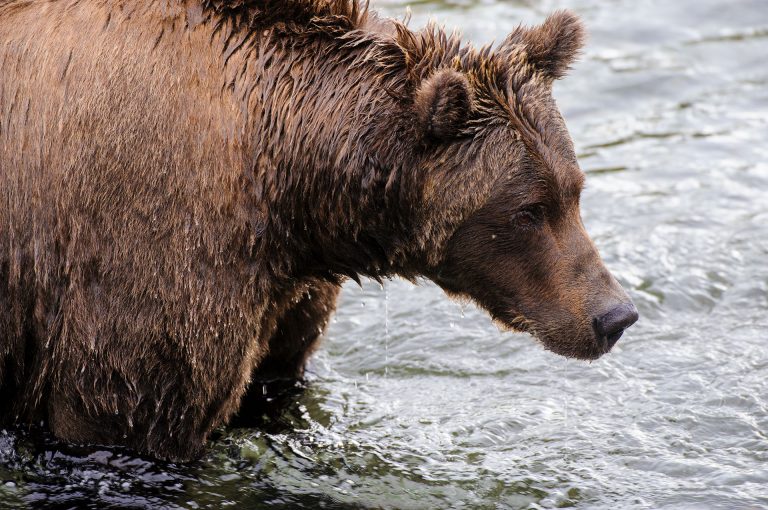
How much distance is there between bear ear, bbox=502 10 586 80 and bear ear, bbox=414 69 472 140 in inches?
24.4

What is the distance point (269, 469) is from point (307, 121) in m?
2.01

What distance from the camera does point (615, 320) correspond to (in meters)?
5.67

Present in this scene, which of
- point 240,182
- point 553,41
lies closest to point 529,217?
point 553,41

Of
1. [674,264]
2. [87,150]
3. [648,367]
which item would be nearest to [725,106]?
[674,264]

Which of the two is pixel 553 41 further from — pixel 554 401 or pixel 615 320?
pixel 554 401

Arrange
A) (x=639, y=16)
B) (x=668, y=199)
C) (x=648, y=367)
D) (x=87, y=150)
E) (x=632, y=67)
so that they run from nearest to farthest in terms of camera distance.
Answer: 1. (x=87, y=150)
2. (x=648, y=367)
3. (x=668, y=199)
4. (x=632, y=67)
5. (x=639, y=16)

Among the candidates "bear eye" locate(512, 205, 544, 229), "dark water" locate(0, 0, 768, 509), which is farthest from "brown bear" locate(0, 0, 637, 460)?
"dark water" locate(0, 0, 768, 509)

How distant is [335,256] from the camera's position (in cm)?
593

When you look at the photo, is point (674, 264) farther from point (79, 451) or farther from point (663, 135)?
point (79, 451)

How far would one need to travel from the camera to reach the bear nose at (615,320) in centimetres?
567

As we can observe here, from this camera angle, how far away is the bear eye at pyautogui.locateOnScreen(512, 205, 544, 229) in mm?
5644

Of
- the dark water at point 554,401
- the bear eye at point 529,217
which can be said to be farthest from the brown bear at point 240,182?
the dark water at point 554,401

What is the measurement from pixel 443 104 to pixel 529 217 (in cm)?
72

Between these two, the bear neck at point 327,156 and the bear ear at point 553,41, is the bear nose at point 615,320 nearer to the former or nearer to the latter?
the bear neck at point 327,156
